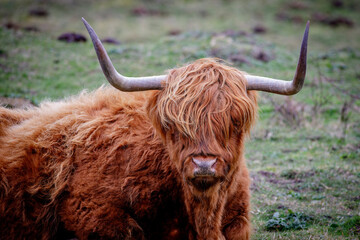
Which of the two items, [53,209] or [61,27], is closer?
[53,209]

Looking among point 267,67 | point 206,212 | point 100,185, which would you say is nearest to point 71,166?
point 100,185

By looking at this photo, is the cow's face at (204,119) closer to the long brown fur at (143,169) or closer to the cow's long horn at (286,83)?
the long brown fur at (143,169)

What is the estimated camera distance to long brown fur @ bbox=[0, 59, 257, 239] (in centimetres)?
335

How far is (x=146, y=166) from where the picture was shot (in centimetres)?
373

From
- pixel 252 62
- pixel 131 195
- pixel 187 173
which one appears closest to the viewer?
pixel 187 173

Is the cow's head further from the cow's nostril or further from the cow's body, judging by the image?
the cow's body

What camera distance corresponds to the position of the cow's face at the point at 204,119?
10.3 feet

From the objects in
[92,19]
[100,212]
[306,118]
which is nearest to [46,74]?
[306,118]

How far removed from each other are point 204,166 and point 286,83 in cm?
110

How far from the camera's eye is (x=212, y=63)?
3658 mm

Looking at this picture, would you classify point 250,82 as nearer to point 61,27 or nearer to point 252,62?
point 252,62

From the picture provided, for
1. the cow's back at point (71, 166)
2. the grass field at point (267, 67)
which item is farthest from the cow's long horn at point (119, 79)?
the grass field at point (267, 67)

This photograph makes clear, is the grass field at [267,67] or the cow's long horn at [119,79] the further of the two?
the grass field at [267,67]

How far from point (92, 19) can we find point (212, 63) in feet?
60.4
